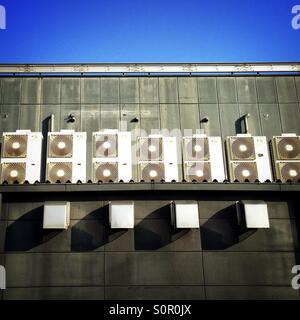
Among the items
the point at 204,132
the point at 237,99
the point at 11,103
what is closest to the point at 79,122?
the point at 11,103

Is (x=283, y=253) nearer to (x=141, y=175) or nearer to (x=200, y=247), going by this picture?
(x=200, y=247)

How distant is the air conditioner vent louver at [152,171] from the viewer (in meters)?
19.2

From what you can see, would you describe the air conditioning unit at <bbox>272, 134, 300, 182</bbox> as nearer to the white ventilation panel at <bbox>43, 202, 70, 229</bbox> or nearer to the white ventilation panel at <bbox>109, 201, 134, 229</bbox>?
the white ventilation panel at <bbox>109, 201, 134, 229</bbox>

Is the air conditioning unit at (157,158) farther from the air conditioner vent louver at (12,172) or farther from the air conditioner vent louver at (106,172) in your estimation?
the air conditioner vent louver at (12,172)

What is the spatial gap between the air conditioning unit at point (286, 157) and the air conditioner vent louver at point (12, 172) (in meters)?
11.9

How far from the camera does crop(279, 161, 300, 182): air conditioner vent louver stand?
18.8 meters

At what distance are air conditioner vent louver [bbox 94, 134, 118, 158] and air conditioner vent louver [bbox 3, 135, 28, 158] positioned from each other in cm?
331

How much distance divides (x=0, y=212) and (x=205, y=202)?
22.4ft

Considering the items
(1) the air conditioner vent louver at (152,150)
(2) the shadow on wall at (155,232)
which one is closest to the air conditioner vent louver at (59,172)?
(1) the air conditioner vent louver at (152,150)

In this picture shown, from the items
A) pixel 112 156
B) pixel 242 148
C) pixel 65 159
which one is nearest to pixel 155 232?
pixel 112 156

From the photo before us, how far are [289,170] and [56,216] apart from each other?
11.3 meters

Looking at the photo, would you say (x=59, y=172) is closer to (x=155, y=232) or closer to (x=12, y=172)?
(x=12, y=172)

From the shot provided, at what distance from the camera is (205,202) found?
1382 centimetres

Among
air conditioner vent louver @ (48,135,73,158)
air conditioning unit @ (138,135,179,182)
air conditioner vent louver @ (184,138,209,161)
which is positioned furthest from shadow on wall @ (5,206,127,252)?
air conditioner vent louver @ (184,138,209,161)
